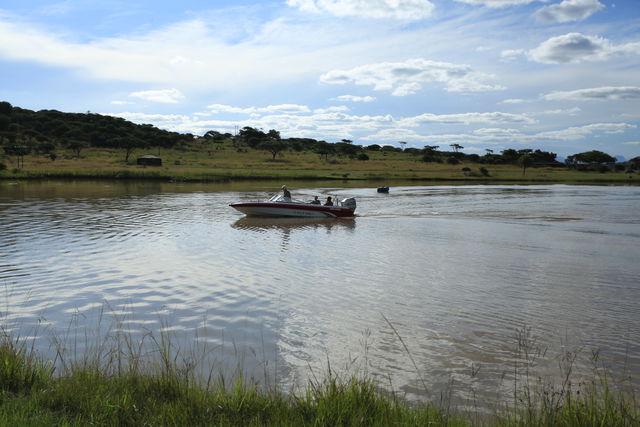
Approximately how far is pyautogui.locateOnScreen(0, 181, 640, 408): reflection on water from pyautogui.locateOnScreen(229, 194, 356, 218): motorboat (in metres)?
2.16

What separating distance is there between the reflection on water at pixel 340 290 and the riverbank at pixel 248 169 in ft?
131

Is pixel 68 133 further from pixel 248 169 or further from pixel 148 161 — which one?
pixel 248 169

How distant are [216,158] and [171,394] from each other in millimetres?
102092

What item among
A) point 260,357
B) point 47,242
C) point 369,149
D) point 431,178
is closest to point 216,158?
point 431,178

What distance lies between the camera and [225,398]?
561 cm

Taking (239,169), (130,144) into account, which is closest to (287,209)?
(239,169)

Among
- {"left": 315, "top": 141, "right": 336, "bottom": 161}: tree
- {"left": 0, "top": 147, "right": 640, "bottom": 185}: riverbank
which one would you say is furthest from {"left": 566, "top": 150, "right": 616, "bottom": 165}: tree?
{"left": 315, "top": 141, "right": 336, "bottom": 161}: tree

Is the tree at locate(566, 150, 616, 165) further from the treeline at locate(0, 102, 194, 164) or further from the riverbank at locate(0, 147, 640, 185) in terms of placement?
the treeline at locate(0, 102, 194, 164)

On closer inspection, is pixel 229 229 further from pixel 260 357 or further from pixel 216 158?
pixel 216 158

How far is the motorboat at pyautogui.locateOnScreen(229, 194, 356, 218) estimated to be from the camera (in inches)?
1198

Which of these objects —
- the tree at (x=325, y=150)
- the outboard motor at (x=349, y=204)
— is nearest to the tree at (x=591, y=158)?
the tree at (x=325, y=150)

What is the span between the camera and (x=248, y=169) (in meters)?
84.7

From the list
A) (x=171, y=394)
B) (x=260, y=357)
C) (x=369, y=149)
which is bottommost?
(x=260, y=357)

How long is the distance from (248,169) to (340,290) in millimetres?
72937
